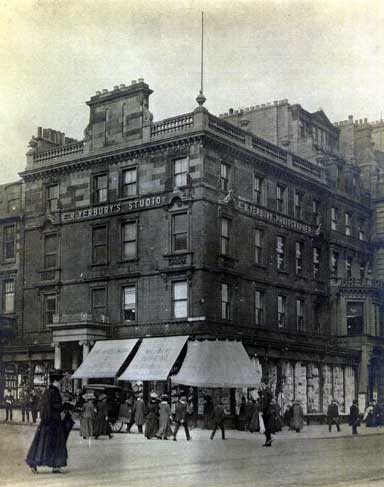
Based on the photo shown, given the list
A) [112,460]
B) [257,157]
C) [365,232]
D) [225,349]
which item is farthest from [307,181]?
[112,460]

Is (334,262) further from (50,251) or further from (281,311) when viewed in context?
(50,251)

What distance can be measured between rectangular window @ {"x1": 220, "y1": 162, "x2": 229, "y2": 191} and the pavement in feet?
23.5

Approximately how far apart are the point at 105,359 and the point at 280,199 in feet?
24.5

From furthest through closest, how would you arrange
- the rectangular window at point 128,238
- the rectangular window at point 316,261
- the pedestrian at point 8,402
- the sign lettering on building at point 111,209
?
1. the rectangular window at point 316,261
2. the rectangular window at point 128,238
3. the sign lettering on building at point 111,209
4. the pedestrian at point 8,402

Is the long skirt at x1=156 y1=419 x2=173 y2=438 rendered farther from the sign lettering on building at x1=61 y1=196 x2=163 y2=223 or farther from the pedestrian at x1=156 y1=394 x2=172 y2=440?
Answer: the sign lettering on building at x1=61 y1=196 x2=163 y2=223

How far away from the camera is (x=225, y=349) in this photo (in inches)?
942

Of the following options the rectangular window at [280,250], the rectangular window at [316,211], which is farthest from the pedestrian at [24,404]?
the rectangular window at [316,211]

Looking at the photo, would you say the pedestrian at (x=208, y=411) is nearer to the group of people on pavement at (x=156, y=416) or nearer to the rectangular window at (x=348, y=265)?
the group of people on pavement at (x=156, y=416)

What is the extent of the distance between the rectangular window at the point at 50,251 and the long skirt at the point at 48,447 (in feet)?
27.4

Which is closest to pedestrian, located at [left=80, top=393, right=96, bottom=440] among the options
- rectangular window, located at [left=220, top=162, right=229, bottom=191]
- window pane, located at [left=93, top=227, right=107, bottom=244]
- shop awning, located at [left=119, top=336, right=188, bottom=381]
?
shop awning, located at [left=119, top=336, right=188, bottom=381]

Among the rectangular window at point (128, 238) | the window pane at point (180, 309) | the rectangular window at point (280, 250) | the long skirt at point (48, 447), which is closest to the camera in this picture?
the long skirt at point (48, 447)

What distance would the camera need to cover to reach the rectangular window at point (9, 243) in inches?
866

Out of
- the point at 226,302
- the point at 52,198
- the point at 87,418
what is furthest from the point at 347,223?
the point at 87,418

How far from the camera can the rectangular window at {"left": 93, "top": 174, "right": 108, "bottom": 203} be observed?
24.3 metres
